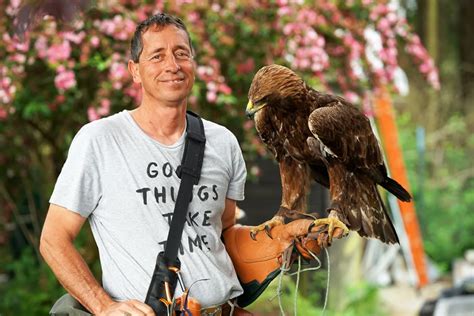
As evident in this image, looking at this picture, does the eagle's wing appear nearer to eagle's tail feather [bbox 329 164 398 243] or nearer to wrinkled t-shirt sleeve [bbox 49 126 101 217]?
eagle's tail feather [bbox 329 164 398 243]

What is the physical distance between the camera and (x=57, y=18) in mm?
2279

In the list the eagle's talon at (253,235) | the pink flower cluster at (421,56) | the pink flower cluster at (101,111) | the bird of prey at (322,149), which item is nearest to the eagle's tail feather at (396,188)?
the bird of prey at (322,149)

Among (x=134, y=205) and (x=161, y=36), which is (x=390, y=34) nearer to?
(x=161, y=36)

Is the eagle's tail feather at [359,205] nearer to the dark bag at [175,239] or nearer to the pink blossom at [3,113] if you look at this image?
the dark bag at [175,239]

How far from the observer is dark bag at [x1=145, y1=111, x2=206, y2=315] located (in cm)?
214

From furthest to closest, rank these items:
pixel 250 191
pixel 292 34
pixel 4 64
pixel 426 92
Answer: pixel 426 92, pixel 250 191, pixel 292 34, pixel 4 64

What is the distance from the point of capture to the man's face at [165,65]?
2.23m

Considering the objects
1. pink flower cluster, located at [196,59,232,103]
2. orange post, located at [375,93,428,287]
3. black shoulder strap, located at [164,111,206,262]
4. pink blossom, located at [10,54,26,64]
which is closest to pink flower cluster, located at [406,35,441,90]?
orange post, located at [375,93,428,287]

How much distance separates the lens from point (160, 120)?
90.3 inches

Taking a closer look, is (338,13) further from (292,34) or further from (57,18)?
(57,18)

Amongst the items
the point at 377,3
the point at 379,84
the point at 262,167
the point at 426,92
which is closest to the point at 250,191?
the point at 262,167

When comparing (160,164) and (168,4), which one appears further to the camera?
(168,4)

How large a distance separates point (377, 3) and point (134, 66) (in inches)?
160

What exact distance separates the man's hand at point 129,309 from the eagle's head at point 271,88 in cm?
52
